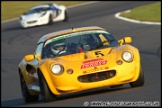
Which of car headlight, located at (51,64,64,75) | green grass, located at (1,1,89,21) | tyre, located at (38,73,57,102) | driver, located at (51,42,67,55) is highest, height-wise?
green grass, located at (1,1,89,21)

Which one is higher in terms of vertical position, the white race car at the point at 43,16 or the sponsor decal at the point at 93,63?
the white race car at the point at 43,16

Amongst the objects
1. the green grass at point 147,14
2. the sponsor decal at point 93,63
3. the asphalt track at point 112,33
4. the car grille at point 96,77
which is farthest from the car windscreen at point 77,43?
the green grass at point 147,14

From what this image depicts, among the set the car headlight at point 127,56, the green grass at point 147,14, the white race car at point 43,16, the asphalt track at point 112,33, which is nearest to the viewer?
the asphalt track at point 112,33

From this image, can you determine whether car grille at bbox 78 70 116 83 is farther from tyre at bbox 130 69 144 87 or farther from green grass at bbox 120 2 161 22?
green grass at bbox 120 2 161 22

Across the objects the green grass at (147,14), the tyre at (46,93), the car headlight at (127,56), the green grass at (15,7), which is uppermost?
the green grass at (15,7)

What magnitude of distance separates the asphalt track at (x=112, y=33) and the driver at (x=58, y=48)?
755 millimetres

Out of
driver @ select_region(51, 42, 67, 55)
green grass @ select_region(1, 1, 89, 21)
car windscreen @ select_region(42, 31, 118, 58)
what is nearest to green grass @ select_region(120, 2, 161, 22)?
green grass @ select_region(1, 1, 89, 21)

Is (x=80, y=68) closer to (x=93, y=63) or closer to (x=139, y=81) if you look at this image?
(x=93, y=63)

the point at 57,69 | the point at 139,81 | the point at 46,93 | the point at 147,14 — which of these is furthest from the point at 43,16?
the point at 46,93

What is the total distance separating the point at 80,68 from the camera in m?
10.4

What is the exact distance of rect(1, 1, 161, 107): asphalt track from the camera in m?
9.86

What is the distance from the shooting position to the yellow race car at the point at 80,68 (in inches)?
407

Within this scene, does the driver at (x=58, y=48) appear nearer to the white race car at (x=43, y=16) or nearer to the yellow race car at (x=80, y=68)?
the yellow race car at (x=80, y=68)

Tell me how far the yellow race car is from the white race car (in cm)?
2305
